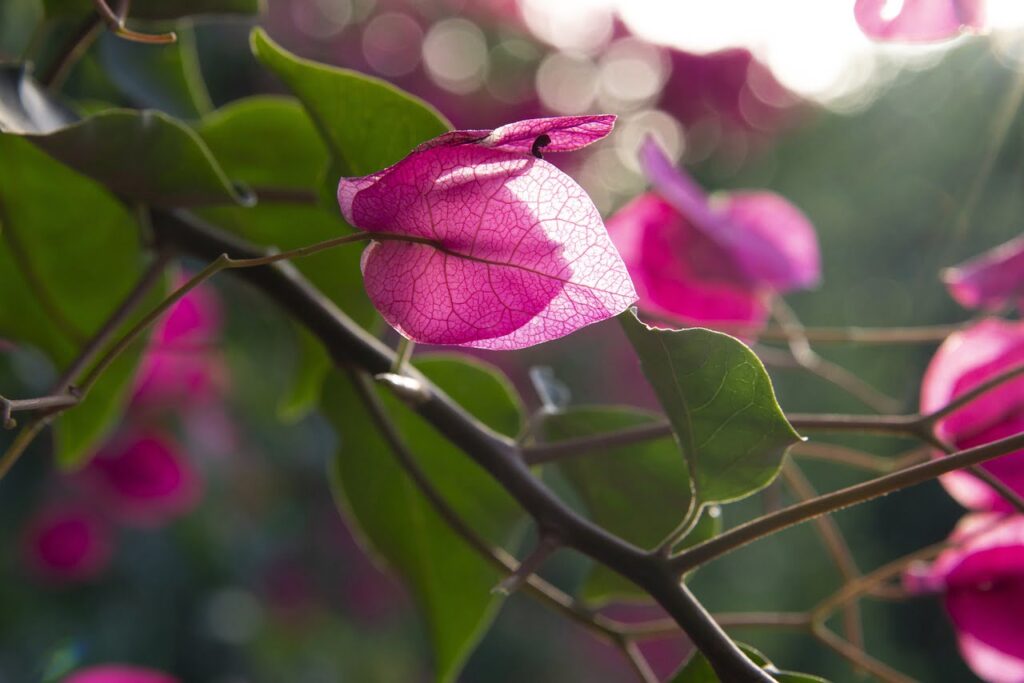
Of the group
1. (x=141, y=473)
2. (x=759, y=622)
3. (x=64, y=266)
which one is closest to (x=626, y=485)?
(x=759, y=622)

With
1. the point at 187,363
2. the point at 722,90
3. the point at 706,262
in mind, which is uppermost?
the point at 722,90

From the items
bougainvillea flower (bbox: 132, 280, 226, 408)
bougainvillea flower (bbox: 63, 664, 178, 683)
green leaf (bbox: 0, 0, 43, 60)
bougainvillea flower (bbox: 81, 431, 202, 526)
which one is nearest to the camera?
bougainvillea flower (bbox: 63, 664, 178, 683)

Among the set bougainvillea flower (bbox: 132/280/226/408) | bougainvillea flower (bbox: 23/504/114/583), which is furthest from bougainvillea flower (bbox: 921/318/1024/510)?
bougainvillea flower (bbox: 23/504/114/583)

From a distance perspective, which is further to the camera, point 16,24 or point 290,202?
point 16,24

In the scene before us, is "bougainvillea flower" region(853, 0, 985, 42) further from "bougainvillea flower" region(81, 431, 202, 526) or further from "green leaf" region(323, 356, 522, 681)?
"bougainvillea flower" region(81, 431, 202, 526)

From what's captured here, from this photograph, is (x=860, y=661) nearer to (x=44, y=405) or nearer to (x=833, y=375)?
(x=833, y=375)

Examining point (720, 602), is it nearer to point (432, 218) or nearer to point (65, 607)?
point (65, 607)

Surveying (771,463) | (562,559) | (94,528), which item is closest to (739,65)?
(562,559)
